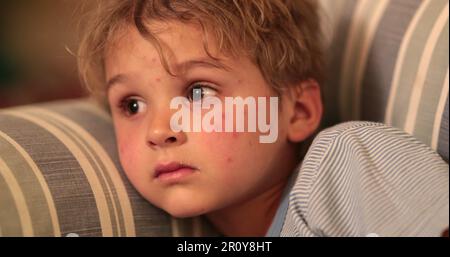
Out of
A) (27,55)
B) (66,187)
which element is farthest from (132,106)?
(27,55)

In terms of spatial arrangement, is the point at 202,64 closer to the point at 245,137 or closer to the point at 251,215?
the point at 245,137

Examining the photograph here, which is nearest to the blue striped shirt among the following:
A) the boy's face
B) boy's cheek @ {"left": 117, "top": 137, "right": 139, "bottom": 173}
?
the boy's face

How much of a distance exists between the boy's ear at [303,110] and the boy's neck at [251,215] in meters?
0.08

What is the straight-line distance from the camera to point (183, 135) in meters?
0.67

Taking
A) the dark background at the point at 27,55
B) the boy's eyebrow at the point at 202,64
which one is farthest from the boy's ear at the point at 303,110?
the dark background at the point at 27,55

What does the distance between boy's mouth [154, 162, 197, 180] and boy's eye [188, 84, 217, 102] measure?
8 cm

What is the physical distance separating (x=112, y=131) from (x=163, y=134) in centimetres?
17

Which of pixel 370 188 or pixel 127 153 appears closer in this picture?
pixel 370 188

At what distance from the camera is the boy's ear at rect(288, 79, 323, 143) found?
774 millimetres

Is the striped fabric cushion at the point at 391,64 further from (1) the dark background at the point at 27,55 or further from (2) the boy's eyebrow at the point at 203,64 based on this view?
(1) the dark background at the point at 27,55

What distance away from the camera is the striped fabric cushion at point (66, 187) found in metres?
0.63

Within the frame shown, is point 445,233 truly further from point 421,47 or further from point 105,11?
point 105,11

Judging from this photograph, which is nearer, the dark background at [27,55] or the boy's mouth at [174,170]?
the boy's mouth at [174,170]

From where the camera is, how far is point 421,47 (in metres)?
0.73
